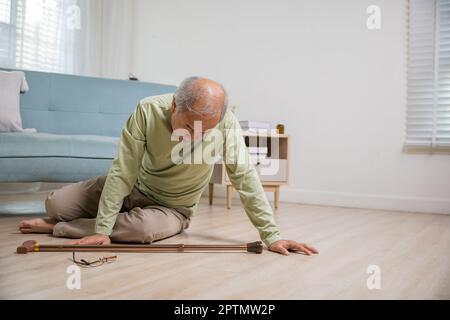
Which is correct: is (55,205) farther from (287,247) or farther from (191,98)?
(287,247)

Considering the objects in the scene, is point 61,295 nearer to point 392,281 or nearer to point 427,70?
point 392,281

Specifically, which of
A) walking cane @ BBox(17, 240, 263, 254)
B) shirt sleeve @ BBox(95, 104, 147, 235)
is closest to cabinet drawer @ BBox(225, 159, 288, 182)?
walking cane @ BBox(17, 240, 263, 254)

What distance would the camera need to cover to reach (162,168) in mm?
1602

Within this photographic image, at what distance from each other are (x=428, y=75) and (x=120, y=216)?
2510 mm

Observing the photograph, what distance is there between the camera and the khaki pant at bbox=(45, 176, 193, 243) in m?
1.56

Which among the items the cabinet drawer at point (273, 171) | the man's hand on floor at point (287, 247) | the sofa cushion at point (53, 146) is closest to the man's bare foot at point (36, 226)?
the sofa cushion at point (53, 146)

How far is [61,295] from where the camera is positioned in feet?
3.23

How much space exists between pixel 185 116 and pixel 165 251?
49 centimetres

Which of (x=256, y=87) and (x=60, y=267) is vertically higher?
(x=256, y=87)

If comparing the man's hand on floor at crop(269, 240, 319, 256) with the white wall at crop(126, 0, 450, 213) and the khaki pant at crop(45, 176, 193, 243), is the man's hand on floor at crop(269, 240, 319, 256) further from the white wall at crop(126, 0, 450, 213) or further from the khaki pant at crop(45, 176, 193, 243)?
the white wall at crop(126, 0, 450, 213)

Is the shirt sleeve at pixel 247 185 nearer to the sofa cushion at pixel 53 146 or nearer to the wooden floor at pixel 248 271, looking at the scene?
the wooden floor at pixel 248 271

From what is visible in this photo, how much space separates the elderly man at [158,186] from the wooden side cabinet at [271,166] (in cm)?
138

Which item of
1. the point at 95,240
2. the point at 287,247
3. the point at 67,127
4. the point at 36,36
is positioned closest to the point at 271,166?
the point at 67,127
